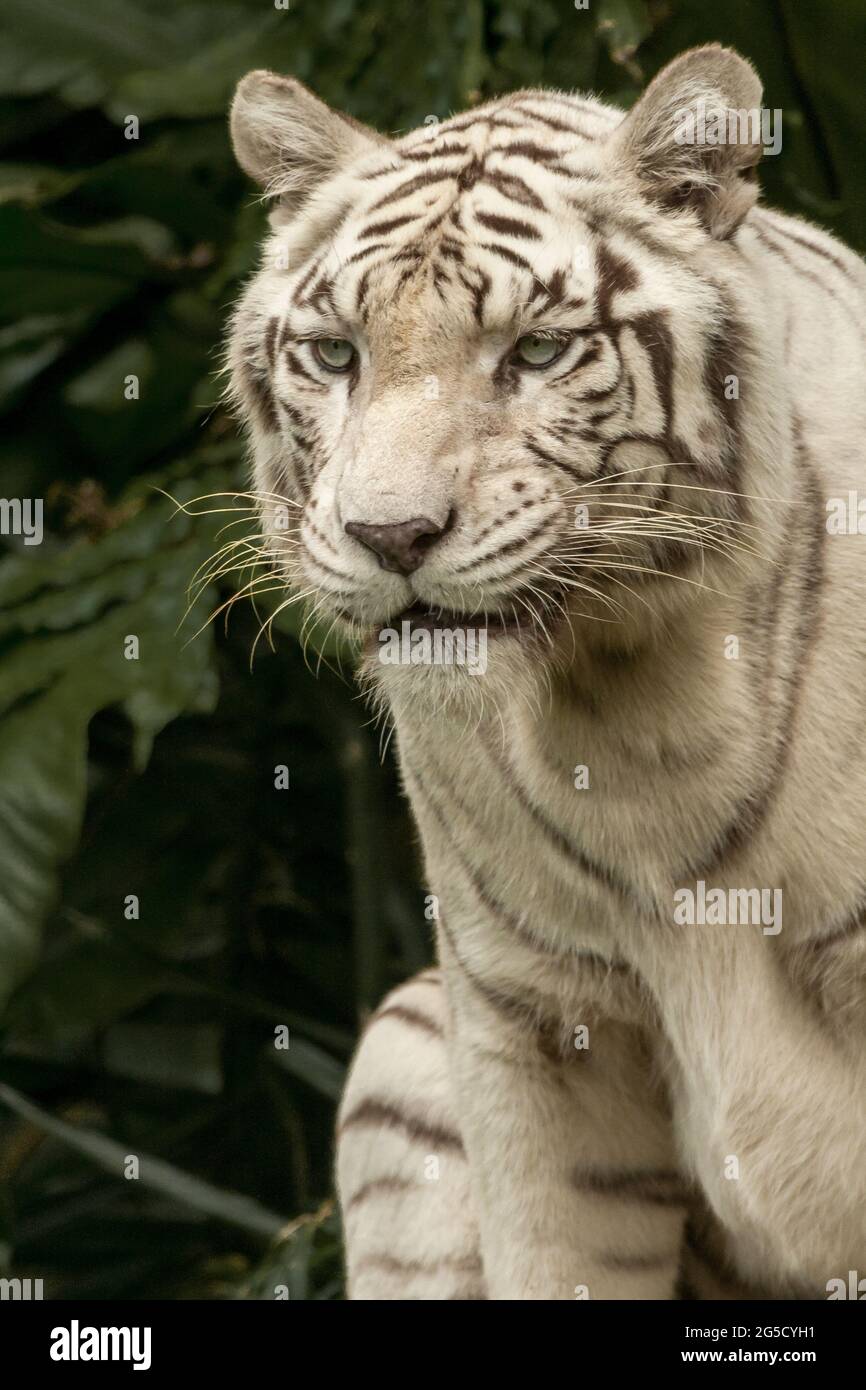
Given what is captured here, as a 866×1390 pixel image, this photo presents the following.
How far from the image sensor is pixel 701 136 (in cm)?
162

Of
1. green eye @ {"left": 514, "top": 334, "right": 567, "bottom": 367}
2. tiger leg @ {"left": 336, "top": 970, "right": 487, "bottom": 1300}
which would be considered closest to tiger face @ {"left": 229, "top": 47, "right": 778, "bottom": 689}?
green eye @ {"left": 514, "top": 334, "right": 567, "bottom": 367}

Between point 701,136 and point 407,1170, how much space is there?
130 cm

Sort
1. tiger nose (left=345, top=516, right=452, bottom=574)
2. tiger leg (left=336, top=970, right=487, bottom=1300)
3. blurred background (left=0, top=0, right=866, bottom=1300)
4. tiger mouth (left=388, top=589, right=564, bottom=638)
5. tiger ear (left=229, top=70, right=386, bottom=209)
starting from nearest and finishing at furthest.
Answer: tiger nose (left=345, top=516, right=452, bottom=574) < tiger mouth (left=388, top=589, right=564, bottom=638) < tiger ear (left=229, top=70, right=386, bottom=209) < tiger leg (left=336, top=970, right=487, bottom=1300) < blurred background (left=0, top=0, right=866, bottom=1300)

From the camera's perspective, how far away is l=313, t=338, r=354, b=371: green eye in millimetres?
1642

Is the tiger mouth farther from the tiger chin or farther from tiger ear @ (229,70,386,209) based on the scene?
tiger ear @ (229,70,386,209)

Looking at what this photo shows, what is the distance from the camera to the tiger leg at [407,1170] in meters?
2.24

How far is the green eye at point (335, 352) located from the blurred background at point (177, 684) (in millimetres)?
1118

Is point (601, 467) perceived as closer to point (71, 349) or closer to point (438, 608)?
point (438, 608)

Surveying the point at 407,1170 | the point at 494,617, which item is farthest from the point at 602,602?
the point at 407,1170

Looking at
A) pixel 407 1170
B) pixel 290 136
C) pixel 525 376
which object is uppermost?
pixel 290 136

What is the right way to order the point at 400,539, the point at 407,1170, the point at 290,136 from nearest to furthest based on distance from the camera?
the point at 400,539 → the point at 290,136 → the point at 407,1170

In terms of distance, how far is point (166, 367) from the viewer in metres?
3.62

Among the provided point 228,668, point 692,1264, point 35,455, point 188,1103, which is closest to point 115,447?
point 35,455

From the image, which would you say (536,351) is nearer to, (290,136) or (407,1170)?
(290,136)
